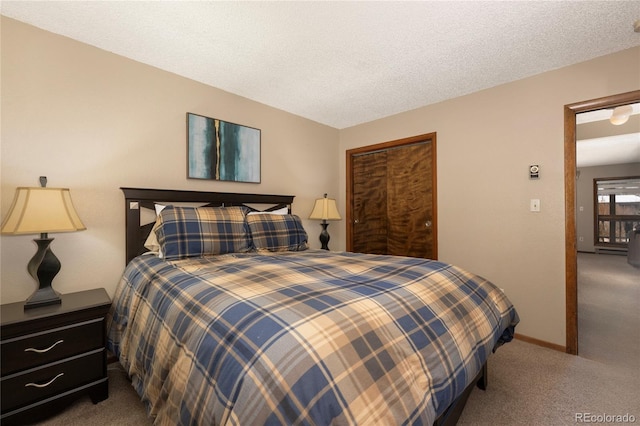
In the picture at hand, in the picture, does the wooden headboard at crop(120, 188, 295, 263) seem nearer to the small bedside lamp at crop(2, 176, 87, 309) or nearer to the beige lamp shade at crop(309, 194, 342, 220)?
the small bedside lamp at crop(2, 176, 87, 309)

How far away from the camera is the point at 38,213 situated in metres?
1.56

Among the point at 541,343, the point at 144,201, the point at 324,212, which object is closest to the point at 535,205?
the point at 541,343

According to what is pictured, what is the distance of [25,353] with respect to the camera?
1.43 meters

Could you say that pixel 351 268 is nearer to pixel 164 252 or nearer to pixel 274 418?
pixel 274 418

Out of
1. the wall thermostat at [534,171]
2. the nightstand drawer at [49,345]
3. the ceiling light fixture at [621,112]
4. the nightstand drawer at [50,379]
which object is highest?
the ceiling light fixture at [621,112]

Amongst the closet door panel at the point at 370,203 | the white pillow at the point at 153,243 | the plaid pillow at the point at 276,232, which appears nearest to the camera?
the white pillow at the point at 153,243

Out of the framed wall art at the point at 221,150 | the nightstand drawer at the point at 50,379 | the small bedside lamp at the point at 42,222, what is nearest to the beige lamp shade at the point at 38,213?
the small bedside lamp at the point at 42,222

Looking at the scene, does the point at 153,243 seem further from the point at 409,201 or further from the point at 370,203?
the point at 409,201

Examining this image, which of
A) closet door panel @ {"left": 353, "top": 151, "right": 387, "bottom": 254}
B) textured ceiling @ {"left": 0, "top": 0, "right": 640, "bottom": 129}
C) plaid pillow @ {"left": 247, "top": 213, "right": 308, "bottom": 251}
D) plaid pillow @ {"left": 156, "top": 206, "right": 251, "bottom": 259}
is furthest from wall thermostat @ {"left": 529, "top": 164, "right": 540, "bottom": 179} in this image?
plaid pillow @ {"left": 156, "top": 206, "right": 251, "bottom": 259}

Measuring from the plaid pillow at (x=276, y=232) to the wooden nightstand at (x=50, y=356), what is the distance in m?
1.11

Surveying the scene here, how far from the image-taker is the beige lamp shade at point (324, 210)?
3379mm

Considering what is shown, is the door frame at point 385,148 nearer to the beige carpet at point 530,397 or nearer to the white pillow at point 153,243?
the beige carpet at point 530,397

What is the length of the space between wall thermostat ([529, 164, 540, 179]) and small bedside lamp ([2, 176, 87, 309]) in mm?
3485

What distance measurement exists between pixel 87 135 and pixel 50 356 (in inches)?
57.5
